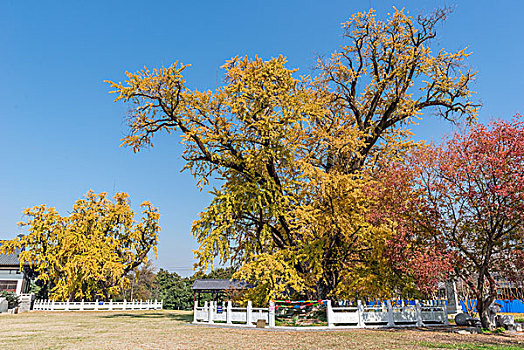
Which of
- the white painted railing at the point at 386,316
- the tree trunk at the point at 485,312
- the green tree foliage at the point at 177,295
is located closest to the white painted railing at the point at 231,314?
the white painted railing at the point at 386,316

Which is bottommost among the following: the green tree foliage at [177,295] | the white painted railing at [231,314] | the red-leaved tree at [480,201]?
the green tree foliage at [177,295]

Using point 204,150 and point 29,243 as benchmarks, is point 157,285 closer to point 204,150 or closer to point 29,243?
point 29,243

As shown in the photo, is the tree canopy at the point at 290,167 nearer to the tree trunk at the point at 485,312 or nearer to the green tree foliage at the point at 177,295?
the tree trunk at the point at 485,312

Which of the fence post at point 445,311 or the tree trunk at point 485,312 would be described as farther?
the fence post at point 445,311

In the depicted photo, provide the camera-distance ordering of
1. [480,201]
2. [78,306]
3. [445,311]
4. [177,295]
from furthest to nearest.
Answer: [177,295] < [78,306] < [445,311] < [480,201]

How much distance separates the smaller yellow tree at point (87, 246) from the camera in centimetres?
3719

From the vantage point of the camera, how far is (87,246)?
124 feet

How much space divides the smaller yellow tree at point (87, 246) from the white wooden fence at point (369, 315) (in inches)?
960

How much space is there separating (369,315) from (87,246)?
3144cm

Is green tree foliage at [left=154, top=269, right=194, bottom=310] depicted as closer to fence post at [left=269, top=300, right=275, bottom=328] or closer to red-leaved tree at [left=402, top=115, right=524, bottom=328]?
fence post at [left=269, top=300, right=275, bottom=328]

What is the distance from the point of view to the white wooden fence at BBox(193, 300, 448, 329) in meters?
15.8

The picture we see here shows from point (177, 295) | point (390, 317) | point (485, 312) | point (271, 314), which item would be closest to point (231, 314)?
point (271, 314)

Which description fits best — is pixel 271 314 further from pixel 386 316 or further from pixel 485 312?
pixel 485 312

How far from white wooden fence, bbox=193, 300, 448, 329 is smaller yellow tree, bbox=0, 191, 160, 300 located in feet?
80.0
